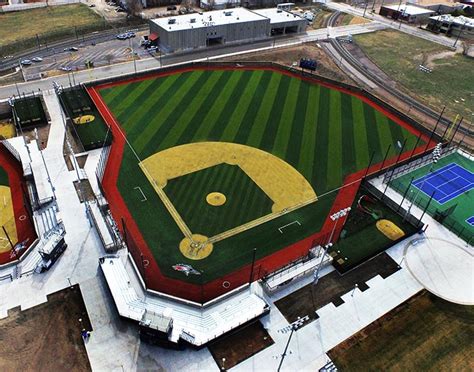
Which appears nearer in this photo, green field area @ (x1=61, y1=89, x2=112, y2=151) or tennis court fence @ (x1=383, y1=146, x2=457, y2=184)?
tennis court fence @ (x1=383, y1=146, x2=457, y2=184)

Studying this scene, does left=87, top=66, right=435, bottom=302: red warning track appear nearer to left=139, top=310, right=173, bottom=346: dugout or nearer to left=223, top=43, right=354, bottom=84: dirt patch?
left=139, top=310, right=173, bottom=346: dugout

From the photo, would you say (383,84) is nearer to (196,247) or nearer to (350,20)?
(350,20)

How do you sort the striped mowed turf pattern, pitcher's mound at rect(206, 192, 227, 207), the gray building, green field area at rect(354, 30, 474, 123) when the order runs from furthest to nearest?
the gray building → green field area at rect(354, 30, 474, 123) → pitcher's mound at rect(206, 192, 227, 207) → the striped mowed turf pattern

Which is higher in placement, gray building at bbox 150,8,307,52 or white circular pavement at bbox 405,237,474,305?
gray building at bbox 150,8,307,52

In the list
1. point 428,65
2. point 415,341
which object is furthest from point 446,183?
point 428,65

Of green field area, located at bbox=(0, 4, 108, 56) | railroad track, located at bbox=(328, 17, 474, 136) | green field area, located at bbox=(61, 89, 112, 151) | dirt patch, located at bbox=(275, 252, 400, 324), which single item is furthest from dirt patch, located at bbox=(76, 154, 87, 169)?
railroad track, located at bbox=(328, 17, 474, 136)

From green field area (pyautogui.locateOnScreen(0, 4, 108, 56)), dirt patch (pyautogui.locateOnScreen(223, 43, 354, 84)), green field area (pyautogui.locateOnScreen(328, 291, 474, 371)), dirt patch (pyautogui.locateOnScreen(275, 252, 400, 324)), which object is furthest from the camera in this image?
green field area (pyautogui.locateOnScreen(0, 4, 108, 56))

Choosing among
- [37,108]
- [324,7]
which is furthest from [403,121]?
[324,7]

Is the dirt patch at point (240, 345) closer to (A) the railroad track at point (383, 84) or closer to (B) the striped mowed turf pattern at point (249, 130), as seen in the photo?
(B) the striped mowed turf pattern at point (249, 130)
